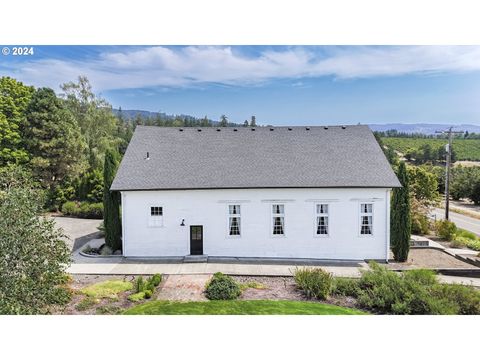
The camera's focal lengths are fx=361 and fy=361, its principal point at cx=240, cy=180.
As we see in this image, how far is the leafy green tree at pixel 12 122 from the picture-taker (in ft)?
65.2

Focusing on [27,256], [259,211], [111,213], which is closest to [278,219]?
[259,211]

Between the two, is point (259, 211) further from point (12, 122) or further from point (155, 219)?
point (12, 122)

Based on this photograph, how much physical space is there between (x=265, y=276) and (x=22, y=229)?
25.8ft

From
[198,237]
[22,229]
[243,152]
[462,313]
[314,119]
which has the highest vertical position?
[314,119]

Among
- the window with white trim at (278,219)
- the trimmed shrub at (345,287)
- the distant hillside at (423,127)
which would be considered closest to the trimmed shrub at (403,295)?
the trimmed shrub at (345,287)

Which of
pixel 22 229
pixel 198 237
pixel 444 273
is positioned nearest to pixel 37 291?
pixel 22 229

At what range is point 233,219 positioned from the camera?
1546 centimetres

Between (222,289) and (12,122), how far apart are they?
17.7 m

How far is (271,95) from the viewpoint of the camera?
13.7 meters

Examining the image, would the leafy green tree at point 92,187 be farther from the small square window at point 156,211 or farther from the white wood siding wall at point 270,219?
the small square window at point 156,211

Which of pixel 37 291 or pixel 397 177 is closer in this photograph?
pixel 37 291

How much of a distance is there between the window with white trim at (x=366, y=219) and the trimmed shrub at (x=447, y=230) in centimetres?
437

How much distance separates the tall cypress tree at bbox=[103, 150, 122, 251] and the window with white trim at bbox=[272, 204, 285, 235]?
7.06 meters

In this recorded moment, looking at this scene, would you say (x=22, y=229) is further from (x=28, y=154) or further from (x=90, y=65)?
A: (x=28, y=154)
